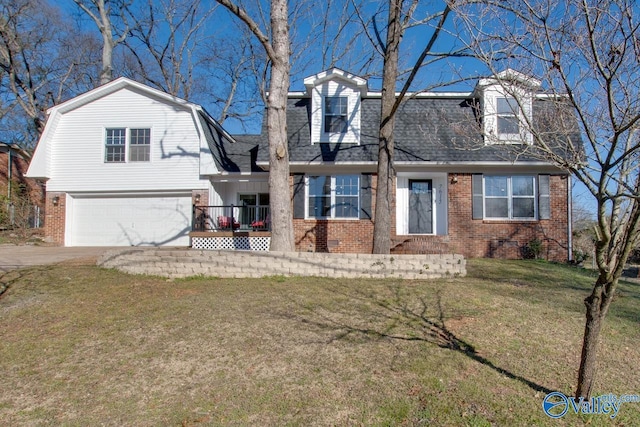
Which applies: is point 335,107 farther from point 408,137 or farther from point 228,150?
point 228,150

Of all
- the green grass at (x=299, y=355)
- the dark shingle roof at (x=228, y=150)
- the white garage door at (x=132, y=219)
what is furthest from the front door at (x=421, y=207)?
the white garage door at (x=132, y=219)

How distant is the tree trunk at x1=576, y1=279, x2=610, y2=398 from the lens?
299cm

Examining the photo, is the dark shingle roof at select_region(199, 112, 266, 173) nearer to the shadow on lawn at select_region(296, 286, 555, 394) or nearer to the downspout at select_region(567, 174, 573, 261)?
the shadow on lawn at select_region(296, 286, 555, 394)

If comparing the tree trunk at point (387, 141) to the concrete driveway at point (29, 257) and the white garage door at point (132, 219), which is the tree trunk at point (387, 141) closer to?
the concrete driveway at point (29, 257)

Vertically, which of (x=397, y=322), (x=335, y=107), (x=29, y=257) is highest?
(x=335, y=107)

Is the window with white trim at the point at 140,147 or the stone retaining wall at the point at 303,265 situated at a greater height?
the window with white trim at the point at 140,147

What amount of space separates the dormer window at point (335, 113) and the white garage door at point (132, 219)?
6.06 meters

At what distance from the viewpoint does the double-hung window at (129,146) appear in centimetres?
1417

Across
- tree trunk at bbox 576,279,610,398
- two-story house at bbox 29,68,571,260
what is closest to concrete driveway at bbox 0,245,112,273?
two-story house at bbox 29,68,571,260

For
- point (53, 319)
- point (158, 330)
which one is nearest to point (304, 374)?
point (158, 330)

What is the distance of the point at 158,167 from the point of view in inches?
555

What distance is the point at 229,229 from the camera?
12.8 metres

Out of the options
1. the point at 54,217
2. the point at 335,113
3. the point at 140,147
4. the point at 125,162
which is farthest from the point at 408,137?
the point at 54,217

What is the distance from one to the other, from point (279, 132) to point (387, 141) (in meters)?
2.72
